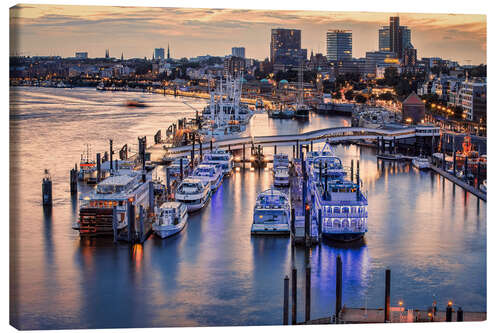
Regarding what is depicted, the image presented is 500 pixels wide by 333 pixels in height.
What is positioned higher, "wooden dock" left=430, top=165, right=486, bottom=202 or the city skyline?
the city skyline

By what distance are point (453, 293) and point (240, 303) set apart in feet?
6.56

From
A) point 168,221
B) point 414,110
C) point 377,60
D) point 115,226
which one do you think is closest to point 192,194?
point 168,221

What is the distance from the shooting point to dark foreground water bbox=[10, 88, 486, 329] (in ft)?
21.5

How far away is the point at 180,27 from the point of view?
313 inches

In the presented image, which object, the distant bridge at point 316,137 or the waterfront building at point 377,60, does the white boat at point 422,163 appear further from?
the waterfront building at point 377,60

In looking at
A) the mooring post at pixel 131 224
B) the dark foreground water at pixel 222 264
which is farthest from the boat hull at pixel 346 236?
the mooring post at pixel 131 224

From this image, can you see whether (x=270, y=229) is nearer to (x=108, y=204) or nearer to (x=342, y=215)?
(x=342, y=215)

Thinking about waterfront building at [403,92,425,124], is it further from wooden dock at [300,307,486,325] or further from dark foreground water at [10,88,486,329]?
wooden dock at [300,307,486,325]

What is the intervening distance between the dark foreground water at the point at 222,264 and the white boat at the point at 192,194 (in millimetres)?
198

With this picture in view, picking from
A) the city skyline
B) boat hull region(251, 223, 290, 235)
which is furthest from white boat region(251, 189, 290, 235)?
the city skyline

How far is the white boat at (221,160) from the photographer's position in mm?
13953

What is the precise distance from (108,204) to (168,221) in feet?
2.57

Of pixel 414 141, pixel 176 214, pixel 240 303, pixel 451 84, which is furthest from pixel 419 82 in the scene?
pixel 240 303

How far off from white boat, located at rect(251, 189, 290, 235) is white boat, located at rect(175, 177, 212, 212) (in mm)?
1170
